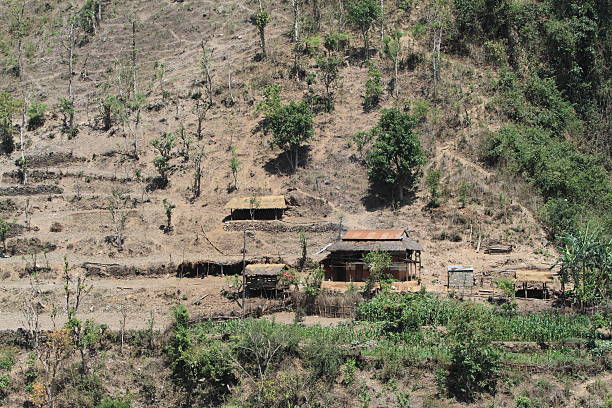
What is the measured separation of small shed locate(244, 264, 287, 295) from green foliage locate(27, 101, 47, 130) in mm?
33318

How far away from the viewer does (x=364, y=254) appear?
4672cm

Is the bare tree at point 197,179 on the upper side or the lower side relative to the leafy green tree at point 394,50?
lower

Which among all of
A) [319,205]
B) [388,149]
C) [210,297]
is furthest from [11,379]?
[388,149]

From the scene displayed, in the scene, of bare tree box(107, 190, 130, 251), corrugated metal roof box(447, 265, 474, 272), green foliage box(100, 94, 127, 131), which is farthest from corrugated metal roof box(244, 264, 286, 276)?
green foliage box(100, 94, 127, 131)

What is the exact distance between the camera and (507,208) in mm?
53344

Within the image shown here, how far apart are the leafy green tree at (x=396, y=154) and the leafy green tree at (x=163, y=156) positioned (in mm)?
16905

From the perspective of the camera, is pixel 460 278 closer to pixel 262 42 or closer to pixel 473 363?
pixel 473 363

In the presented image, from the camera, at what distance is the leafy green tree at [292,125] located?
58.9 m

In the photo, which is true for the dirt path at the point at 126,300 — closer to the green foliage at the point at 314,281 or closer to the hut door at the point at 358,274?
the green foliage at the point at 314,281

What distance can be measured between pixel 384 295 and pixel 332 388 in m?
7.89

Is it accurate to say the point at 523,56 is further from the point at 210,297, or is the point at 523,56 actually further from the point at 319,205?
the point at 210,297

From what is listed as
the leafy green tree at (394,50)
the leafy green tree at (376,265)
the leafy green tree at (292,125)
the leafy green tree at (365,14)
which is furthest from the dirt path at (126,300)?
the leafy green tree at (365,14)

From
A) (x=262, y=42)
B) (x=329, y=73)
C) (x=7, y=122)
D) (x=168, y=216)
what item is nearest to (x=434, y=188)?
(x=329, y=73)

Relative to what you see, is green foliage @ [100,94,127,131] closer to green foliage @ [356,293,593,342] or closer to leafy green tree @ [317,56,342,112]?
leafy green tree @ [317,56,342,112]
